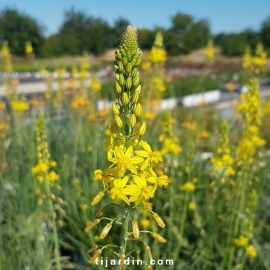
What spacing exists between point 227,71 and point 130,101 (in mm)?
27328

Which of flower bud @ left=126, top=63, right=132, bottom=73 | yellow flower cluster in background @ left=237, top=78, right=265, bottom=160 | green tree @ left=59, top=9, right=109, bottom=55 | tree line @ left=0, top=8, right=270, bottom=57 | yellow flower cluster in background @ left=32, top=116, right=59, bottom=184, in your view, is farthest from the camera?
green tree @ left=59, top=9, right=109, bottom=55

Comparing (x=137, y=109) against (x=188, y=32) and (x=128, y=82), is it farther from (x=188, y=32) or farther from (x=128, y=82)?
(x=188, y=32)

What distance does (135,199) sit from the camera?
121 centimetres

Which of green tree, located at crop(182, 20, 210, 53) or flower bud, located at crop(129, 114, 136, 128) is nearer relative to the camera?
flower bud, located at crop(129, 114, 136, 128)

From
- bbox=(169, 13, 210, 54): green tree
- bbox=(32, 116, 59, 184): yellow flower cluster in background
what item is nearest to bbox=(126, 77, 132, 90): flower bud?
bbox=(32, 116, 59, 184): yellow flower cluster in background

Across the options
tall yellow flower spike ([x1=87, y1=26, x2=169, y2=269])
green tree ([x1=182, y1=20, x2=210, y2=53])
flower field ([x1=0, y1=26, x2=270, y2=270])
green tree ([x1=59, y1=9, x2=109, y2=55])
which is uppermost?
green tree ([x1=59, y1=9, x2=109, y2=55])

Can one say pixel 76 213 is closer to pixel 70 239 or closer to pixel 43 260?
pixel 70 239

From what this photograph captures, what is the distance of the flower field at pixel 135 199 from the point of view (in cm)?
125

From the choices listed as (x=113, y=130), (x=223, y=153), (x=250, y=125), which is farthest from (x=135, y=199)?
(x=250, y=125)

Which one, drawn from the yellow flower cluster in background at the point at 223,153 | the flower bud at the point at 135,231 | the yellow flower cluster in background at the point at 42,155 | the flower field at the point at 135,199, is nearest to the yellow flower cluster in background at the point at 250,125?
the flower field at the point at 135,199

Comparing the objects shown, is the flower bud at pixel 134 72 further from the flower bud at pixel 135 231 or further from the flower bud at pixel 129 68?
the flower bud at pixel 135 231

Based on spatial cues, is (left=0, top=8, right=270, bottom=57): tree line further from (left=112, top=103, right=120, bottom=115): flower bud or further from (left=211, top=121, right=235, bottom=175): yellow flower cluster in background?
(left=112, top=103, right=120, bottom=115): flower bud

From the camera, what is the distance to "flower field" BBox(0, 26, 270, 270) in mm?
1246

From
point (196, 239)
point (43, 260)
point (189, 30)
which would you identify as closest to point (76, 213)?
point (43, 260)
